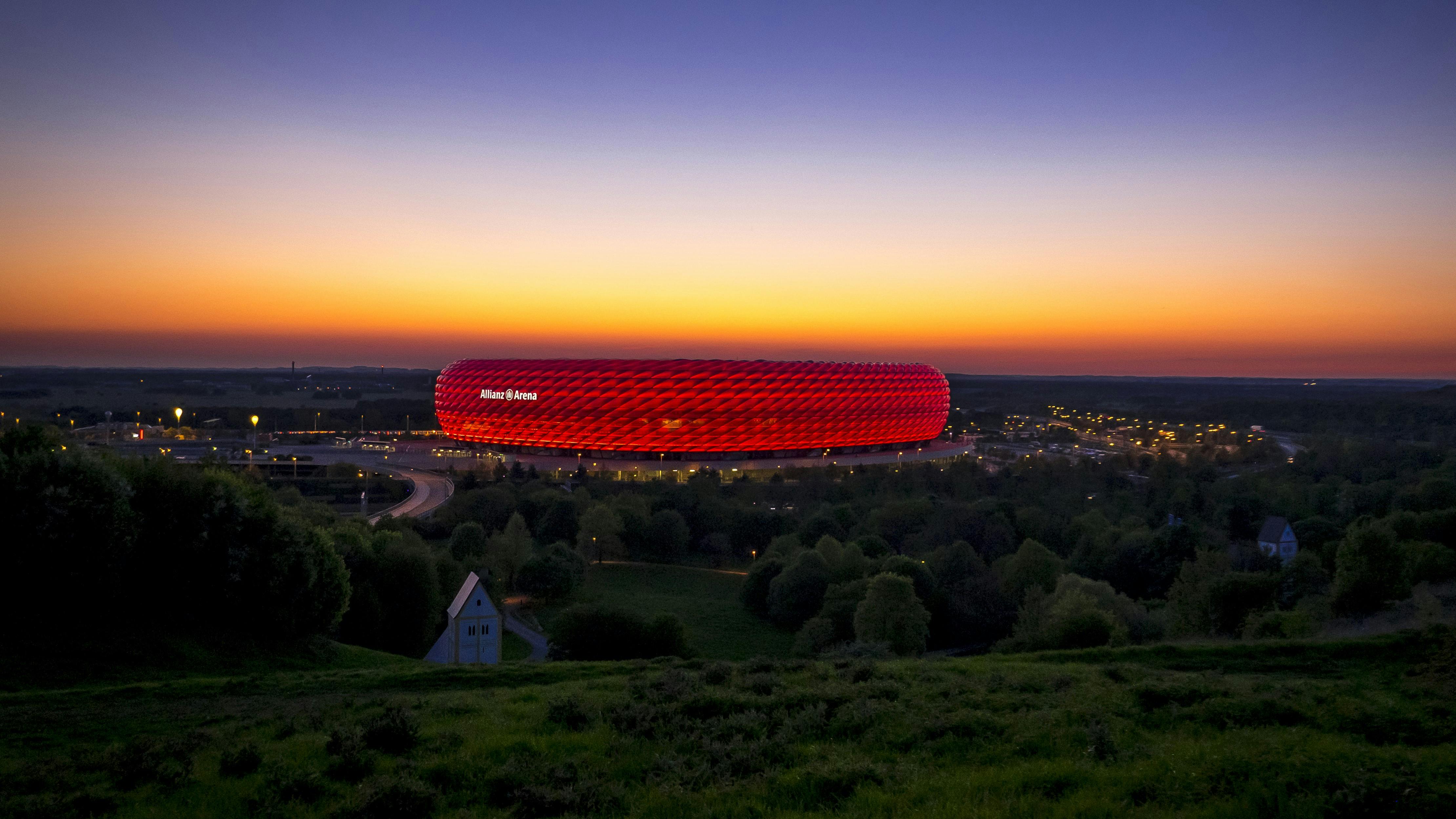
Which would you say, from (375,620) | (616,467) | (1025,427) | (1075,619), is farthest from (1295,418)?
(375,620)

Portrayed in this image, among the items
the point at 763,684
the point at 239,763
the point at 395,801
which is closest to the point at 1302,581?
the point at 763,684

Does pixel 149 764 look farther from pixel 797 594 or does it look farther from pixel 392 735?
pixel 797 594

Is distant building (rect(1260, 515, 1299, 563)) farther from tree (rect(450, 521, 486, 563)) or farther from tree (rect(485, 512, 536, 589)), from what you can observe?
tree (rect(450, 521, 486, 563))

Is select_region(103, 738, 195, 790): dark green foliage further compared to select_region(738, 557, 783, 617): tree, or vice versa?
select_region(738, 557, 783, 617): tree

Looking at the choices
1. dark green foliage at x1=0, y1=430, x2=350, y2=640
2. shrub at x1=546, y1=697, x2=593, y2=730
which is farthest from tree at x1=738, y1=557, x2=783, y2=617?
shrub at x1=546, y1=697, x2=593, y2=730

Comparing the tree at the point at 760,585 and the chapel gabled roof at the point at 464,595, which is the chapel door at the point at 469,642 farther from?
the tree at the point at 760,585

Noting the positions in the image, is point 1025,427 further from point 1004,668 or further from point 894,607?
point 1004,668
